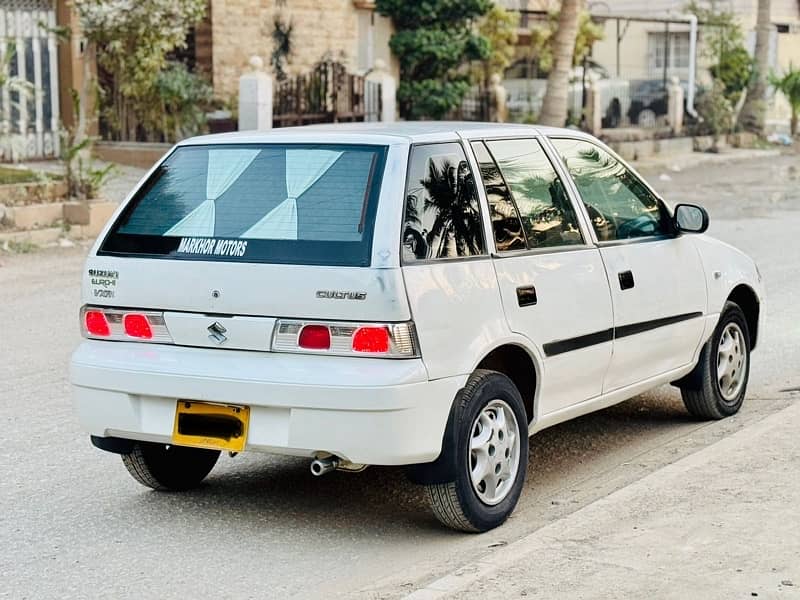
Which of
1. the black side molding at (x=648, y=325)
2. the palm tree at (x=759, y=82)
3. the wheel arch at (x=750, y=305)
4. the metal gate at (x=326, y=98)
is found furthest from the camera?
the palm tree at (x=759, y=82)

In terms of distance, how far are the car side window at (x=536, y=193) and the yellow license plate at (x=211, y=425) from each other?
1.52m

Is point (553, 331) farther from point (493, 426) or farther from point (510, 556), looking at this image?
point (510, 556)

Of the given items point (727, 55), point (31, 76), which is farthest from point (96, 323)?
point (727, 55)

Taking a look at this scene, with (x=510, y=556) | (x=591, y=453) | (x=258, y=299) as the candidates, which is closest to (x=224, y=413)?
(x=258, y=299)

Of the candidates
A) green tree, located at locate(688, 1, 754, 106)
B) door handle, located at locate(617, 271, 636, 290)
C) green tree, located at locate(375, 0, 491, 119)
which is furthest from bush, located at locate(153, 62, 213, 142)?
door handle, located at locate(617, 271, 636, 290)

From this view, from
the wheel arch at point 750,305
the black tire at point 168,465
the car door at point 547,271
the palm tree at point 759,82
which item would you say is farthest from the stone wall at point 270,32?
the car door at point 547,271

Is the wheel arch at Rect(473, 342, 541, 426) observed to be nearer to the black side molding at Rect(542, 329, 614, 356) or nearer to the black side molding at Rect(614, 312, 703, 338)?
the black side molding at Rect(542, 329, 614, 356)

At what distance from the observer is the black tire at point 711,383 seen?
727 centimetres

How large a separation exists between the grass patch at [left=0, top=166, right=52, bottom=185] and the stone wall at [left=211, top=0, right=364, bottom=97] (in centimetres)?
847

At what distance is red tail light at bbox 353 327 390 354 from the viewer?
203 inches

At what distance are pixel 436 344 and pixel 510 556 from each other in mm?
872

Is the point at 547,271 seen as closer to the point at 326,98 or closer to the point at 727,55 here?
the point at 326,98

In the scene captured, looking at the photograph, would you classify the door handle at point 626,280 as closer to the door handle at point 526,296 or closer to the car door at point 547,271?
the car door at point 547,271

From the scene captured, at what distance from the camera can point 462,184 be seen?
570cm
